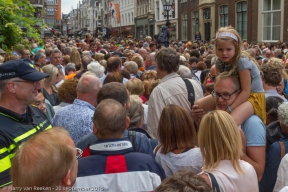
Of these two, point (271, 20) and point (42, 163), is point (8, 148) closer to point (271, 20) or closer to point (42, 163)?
point (42, 163)

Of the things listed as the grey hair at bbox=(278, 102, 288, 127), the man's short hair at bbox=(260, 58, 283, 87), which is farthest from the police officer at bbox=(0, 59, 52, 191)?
the man's short hair at bbox=(260, 58, 283, 87)

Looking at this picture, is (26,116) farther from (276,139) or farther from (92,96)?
(276,139)

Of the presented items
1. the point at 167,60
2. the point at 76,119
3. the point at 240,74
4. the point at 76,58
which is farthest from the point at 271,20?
the point at 76,119

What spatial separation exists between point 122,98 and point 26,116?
107 centimetres

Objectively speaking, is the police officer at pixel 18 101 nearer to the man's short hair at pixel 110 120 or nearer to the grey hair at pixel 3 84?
the grey hair at pixel 3 84

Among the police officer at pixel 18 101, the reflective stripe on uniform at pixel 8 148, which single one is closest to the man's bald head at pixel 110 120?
the police officer at pixel 18 101

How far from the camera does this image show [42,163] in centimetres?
200

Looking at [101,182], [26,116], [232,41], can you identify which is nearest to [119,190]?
[101,182]

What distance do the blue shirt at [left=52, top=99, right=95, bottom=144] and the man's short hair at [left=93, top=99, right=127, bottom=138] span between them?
993 millimetres

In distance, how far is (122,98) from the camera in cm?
391

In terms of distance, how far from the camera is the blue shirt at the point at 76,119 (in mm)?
4059

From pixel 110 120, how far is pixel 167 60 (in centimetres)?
198

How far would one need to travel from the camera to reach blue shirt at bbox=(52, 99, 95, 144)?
4.06 m

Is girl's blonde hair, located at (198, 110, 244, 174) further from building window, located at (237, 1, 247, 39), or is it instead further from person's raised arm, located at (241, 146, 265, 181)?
building window, located at (237, 1, 247, 39)
